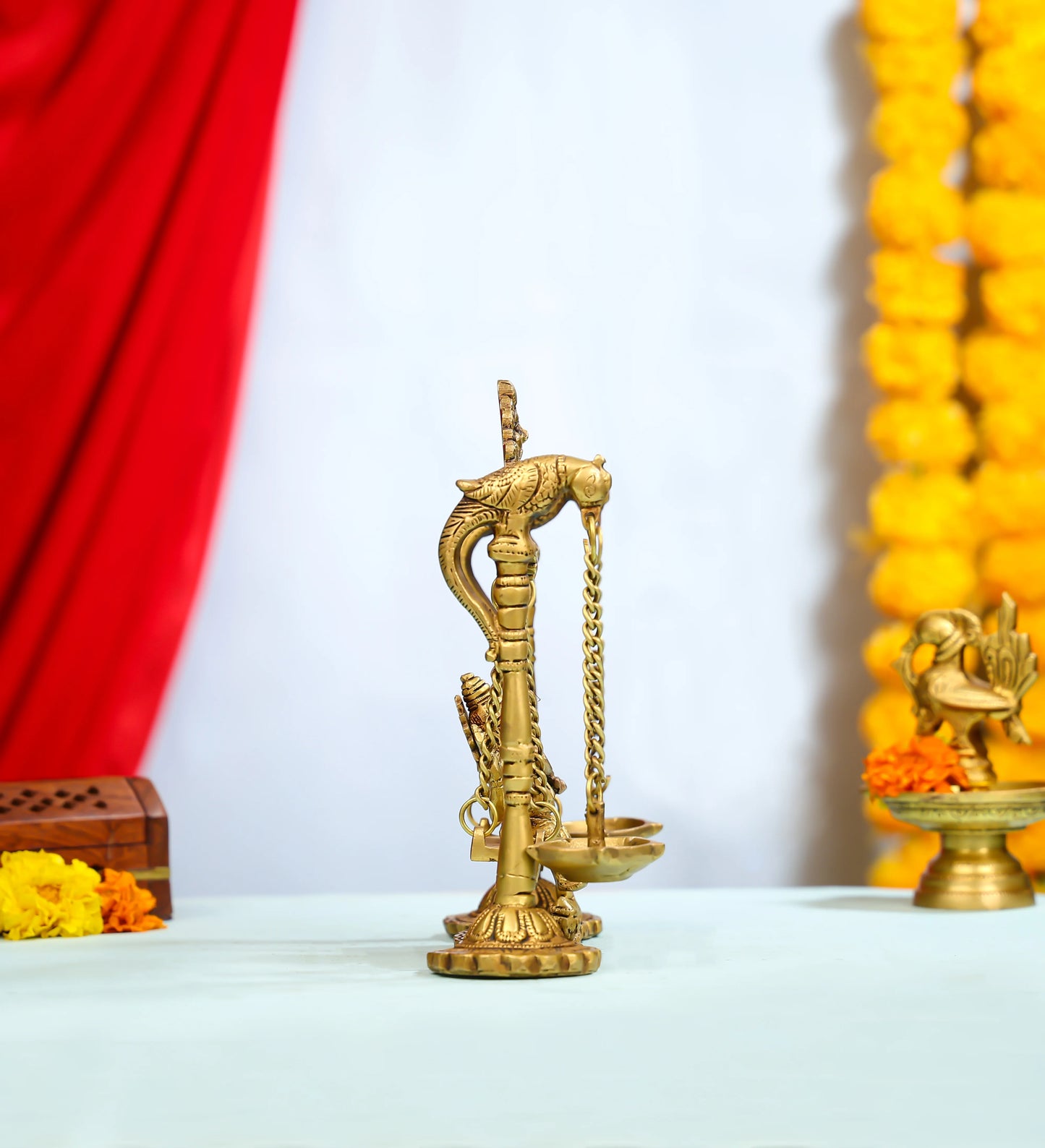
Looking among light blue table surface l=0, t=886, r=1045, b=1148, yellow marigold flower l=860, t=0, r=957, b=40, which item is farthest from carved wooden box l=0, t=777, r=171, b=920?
yellow marigold flower l=860, t=0, r=957, b=40

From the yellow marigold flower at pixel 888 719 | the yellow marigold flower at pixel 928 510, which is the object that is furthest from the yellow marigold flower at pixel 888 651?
the yellow marigold flower at pixel 928 510

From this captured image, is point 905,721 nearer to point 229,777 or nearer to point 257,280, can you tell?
point 229,777

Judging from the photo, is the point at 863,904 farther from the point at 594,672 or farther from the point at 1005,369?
the point at 1005,369

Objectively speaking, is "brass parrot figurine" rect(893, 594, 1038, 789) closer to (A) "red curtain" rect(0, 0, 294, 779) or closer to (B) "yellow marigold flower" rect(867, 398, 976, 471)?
(B) "yellow marigold flower" rect(867, 398, 976, 471)

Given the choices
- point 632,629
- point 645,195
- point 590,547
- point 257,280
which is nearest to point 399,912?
point 590,547

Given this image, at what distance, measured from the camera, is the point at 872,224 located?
6.92 ft

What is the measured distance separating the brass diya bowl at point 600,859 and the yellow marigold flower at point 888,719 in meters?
1.09

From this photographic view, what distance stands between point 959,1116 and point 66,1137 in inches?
17.1

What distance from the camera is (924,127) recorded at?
2.07 meters

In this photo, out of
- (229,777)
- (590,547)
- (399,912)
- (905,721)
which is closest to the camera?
(590,547)

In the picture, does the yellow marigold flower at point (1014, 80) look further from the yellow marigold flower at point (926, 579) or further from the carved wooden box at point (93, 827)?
the carved wooden box at point (93, 827)

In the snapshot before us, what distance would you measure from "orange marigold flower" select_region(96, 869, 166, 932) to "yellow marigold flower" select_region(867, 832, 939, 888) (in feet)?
3.55

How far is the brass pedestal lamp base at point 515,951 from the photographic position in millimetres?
1032

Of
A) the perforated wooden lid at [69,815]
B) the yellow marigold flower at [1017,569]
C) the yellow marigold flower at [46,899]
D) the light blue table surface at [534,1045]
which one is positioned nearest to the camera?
the light blue table surface at [534,1045]
